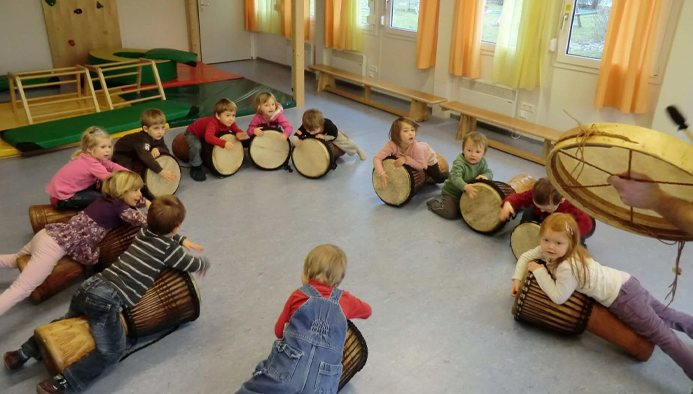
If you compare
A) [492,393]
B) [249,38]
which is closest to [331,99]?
[249,38]

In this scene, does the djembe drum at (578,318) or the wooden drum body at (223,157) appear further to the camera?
the wooden drum body at (223,157)

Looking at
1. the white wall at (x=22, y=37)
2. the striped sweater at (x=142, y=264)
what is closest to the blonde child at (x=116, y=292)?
the striped sweater at (x=142, y=264)

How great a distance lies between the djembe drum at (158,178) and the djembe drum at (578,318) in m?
2.90

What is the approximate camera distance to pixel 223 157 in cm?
475

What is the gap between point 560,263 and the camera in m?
2.63

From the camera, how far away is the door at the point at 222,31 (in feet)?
32.2

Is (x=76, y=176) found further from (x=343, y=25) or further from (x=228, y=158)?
(x=343, y=25)

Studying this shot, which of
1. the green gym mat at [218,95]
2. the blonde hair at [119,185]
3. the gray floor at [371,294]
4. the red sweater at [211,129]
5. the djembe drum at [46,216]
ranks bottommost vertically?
the gray floor at [371,294]

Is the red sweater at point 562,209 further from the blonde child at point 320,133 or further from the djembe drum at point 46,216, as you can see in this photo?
the djembe drum at point 46,216

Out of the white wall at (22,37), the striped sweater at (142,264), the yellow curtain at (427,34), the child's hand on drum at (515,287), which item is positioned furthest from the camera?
the white wall at (22,37)

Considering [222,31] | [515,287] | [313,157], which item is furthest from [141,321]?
[222,31]

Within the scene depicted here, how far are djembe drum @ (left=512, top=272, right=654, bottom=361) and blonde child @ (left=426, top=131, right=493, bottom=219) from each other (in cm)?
119

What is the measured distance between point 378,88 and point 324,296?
5587 millimetres

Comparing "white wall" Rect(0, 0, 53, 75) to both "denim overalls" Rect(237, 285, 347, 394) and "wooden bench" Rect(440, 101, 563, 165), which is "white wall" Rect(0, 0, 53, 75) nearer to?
"wooden bench" Rect(440, 101, 563, 165)
